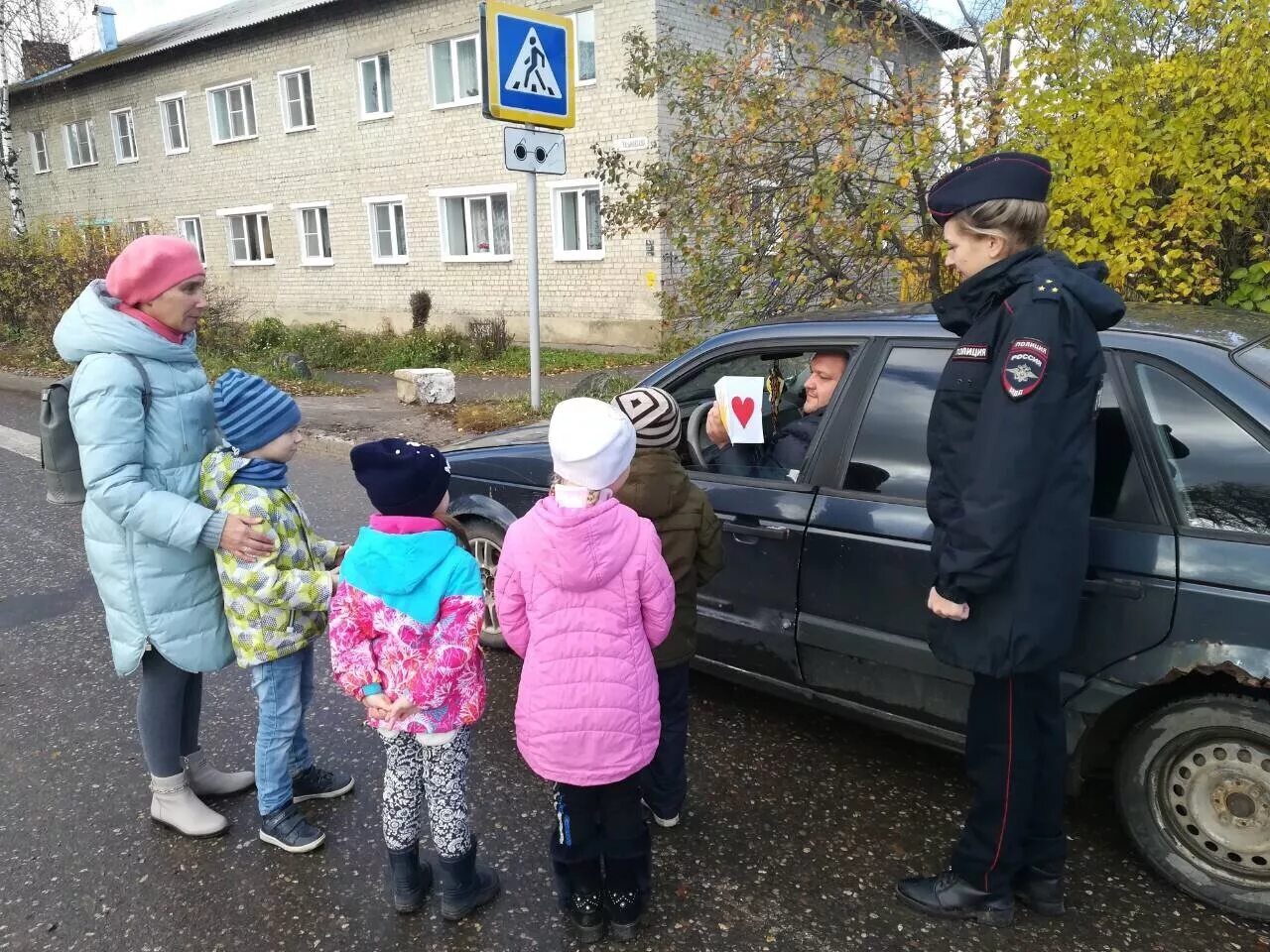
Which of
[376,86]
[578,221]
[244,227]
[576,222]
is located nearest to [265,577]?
[578,221]

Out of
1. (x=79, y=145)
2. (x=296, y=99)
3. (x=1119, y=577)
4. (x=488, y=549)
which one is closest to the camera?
(x=1119, y=577)

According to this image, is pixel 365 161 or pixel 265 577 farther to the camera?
pixel 365 161

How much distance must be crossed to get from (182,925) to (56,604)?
10.5 feet

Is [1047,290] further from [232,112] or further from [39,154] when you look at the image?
[39,154]

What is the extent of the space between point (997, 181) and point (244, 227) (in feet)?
83.4

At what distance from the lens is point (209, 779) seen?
3.11 meters

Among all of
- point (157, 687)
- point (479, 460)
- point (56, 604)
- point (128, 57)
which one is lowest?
point (56, 604)

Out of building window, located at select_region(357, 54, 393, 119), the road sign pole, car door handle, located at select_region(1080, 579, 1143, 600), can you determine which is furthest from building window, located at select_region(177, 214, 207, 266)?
car door handle, located at select_region(1080, 579, 1143, 600)

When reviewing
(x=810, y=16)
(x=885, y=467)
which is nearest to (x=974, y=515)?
(x=885, y=467)

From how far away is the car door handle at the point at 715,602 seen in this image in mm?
3242

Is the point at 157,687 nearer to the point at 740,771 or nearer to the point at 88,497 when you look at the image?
the point at 88,497

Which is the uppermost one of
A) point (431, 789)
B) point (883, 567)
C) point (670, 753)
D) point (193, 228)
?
point (193, 228)

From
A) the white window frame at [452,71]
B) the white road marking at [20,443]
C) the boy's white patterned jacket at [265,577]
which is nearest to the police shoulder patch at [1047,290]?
the boy's white patterned jacket at [265,577]

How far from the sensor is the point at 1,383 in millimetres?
14000
